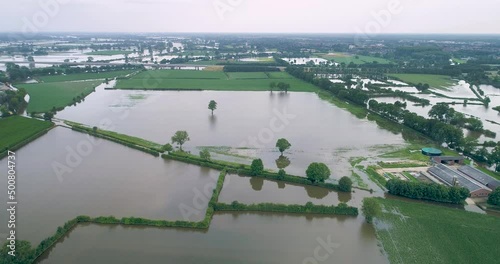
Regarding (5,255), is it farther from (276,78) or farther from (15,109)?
(276,78)

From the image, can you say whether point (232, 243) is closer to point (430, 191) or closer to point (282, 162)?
point (282, 162)

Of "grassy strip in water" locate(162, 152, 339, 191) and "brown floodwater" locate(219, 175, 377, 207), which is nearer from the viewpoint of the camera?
"brown floodwater" locate(219, 175, 377, 207)

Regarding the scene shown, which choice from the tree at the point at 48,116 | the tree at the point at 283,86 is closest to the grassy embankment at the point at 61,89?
the tree at the point at 48,116

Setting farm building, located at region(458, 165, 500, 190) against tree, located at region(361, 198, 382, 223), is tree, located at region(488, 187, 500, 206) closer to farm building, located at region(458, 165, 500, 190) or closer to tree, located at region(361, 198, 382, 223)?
farm building, located at region(458, 165, 500, 190)

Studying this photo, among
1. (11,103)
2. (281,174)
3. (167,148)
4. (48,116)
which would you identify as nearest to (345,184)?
(281,174)

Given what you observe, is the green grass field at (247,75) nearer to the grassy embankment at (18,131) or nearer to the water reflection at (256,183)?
the grassy embankment at (18,131)

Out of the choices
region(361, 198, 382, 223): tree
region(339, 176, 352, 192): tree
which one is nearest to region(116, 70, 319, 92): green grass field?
region(339, 176, 352, 192): tree

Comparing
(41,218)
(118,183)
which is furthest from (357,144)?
(41,218)
